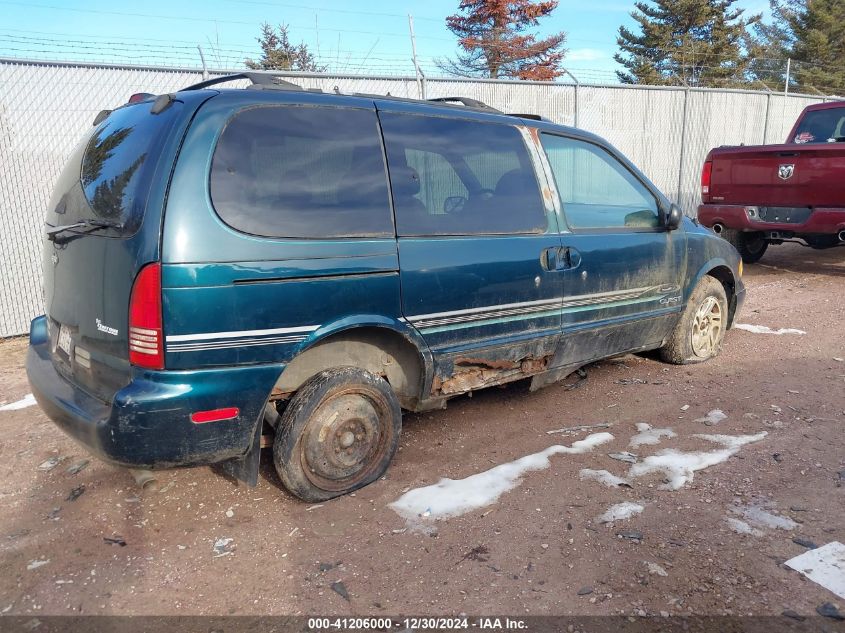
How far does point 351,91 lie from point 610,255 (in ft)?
12.5

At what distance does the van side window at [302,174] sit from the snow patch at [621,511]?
1.63 metres

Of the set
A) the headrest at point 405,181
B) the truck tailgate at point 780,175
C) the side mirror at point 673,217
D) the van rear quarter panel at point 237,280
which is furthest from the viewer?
the truck tailgate at point 780,175

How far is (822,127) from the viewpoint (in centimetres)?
882

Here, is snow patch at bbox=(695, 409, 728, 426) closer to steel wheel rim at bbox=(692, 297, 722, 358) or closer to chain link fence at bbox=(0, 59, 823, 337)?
steel wheel rim at bbox=(692, 297, 722, 358)

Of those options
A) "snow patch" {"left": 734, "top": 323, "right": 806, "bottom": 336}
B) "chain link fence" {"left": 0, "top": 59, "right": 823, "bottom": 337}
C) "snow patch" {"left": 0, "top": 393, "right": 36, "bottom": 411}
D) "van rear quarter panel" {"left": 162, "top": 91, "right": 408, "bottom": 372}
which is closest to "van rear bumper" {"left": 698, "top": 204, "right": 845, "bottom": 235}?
"snow patch" {"left": 734, "top": 323, "right": 806, "bottom": 336}

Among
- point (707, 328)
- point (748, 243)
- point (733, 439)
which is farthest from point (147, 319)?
point (748, 243)

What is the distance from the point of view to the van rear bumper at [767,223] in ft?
24.4

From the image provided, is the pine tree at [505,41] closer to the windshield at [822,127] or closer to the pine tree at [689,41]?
the pine tree at [689,41]

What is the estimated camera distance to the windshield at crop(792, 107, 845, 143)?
339 inches

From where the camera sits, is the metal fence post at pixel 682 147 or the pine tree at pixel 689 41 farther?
the pine tree at pixel 689 41

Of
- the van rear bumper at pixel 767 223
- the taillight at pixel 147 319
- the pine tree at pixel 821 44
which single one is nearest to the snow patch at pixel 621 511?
the taillight at pixel 147 319

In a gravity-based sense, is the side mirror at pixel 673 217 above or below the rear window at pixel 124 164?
below

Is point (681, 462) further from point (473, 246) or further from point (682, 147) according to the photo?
point (682, 147)

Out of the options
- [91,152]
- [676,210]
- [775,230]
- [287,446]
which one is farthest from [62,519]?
[775,230]
